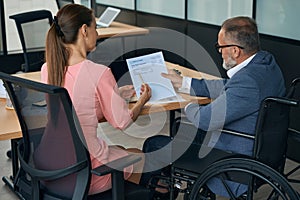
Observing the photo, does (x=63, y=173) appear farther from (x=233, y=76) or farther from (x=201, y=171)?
(x=233, y=76)

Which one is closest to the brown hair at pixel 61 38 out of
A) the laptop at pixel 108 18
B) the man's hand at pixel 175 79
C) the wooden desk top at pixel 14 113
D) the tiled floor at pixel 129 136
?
the wooden desk top at pixel 14 113

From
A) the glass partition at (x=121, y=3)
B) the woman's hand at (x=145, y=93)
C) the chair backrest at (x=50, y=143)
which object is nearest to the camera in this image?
the chair backrest at (x=50, y=143)

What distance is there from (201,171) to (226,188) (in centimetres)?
19

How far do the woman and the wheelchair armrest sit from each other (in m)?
0.15

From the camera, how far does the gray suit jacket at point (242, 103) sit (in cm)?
250

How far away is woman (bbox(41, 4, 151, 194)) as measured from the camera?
94.8 inches

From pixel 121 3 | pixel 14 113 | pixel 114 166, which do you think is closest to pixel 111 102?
pixel 114 166

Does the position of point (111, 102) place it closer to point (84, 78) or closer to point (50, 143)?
point (84, 78)

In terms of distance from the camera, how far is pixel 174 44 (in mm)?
5465

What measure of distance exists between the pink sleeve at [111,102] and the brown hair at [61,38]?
18 centimetres

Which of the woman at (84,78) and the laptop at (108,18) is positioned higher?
the woman at (84,78)

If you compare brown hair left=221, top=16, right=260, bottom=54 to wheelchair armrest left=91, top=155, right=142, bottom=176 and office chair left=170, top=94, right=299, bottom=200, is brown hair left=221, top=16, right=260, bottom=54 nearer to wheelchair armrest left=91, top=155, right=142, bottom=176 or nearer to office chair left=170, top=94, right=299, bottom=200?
office chair left=170, top=94, right=299, bottom=200

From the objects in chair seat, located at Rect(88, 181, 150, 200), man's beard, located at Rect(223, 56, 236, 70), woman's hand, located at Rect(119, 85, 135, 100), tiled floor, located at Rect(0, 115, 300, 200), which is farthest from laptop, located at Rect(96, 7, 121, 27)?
chair seat, located at Rect(88, 181, 150, 200)

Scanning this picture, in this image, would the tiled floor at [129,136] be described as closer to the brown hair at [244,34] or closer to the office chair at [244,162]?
the office chair at [244,162]
